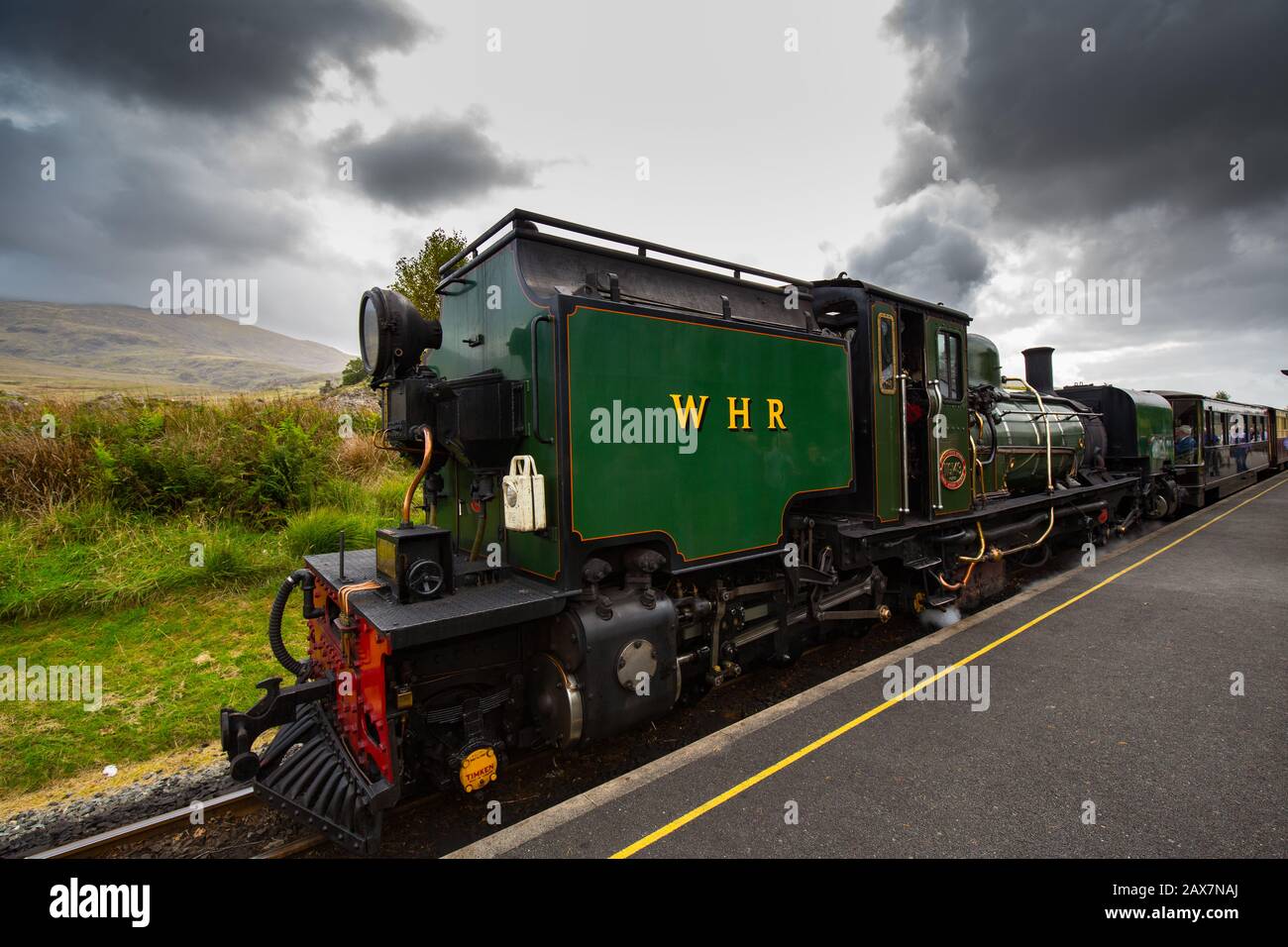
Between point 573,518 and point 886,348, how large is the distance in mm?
3859

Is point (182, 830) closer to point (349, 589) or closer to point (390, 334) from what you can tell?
point (349, 589)

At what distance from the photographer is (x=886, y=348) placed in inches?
225

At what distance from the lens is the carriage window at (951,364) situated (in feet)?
21.3

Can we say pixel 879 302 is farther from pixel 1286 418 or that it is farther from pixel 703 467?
pixel 1286 418

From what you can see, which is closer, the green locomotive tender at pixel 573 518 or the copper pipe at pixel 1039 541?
the green locomotive tender at pixel 573 518

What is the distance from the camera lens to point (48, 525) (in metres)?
6.56

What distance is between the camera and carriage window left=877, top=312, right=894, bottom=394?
5.64 m

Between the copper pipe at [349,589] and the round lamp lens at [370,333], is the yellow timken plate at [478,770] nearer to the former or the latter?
the copper pipe at [349,589]

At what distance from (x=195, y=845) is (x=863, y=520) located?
5302 mm

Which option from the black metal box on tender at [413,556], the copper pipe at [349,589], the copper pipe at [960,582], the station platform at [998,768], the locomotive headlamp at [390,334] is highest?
the locomotive headlamp at [390,334]

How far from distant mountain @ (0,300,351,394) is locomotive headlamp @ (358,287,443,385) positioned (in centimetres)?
4656

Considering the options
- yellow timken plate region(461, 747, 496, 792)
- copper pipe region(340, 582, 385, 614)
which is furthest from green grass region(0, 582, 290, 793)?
yellow timken plate region(461, 747, 496, 792)

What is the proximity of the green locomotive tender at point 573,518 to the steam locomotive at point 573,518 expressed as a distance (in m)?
0.02

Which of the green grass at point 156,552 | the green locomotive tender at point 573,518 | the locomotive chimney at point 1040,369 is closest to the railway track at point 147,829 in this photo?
the green locomotive tender at point 573,518
